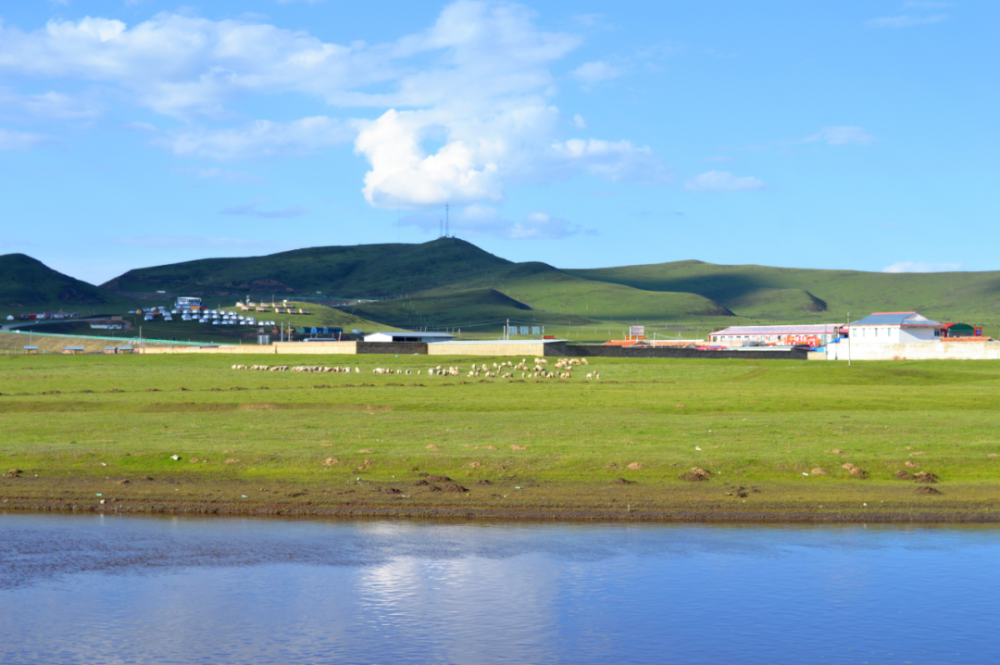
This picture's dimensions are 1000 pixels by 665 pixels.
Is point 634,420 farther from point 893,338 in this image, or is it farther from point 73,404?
point 893,338

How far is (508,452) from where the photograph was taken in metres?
35.3

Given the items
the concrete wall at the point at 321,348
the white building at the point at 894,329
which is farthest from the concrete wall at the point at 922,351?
the concrete wall at the point at 321,348

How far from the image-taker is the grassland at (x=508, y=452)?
28.4 metres

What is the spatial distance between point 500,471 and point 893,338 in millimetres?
118973

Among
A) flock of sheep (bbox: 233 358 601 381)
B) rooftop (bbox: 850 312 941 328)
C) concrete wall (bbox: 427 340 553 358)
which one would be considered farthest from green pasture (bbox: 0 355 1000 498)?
rooftop (bbox: 850 312 941 328)

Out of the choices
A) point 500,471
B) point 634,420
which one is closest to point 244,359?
point 634,420

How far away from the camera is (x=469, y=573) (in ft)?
69.7

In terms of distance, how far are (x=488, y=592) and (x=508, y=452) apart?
15508 mm

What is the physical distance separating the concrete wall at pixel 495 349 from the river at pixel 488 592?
79826 millimetres

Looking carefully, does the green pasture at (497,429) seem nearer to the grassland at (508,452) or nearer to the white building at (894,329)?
the grassland at (508,452)

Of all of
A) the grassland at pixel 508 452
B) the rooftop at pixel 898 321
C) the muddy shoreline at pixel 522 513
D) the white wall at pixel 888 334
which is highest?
the rooftop at pixel 898 321

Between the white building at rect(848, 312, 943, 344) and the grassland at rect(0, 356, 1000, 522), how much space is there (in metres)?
77.9

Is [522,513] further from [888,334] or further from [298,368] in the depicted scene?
[888,334]

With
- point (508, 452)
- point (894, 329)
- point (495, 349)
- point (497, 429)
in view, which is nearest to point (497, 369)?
point (495, 349)
